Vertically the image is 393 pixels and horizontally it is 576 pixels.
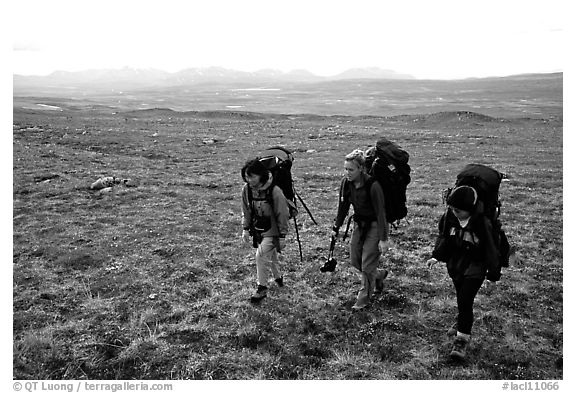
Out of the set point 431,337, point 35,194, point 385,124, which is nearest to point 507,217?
point 431,337

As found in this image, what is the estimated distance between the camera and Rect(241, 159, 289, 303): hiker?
294 inches

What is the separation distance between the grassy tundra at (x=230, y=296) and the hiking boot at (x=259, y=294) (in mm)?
151

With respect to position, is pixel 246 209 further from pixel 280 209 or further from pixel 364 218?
pixel 364 218

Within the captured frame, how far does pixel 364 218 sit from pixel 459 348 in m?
2.51

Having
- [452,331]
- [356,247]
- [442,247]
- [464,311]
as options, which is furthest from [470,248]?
[356,247]

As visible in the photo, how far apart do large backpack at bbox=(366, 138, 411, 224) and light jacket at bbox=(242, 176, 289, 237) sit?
1.69m

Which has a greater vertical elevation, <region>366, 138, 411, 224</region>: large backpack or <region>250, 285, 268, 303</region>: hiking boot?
<region>366, 138, 411, 224</region>: large backpack

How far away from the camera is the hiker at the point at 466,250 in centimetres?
579

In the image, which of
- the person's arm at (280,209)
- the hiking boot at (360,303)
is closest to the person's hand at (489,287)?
the hiking boot at (360,303)

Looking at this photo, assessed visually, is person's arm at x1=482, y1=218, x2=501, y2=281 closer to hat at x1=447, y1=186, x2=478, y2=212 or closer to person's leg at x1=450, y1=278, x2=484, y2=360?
person's leg at x1=450, y1=278, x2=484, y2=360

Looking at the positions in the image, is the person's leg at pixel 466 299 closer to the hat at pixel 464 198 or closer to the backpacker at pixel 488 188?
the backpacker at pixel 488 188

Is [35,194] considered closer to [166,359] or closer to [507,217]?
[166,359]

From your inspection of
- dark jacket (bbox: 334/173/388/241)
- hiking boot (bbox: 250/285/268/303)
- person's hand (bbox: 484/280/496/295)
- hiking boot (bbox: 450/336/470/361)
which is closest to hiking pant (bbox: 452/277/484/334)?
hiking boot (bbox: 450/336/470/361)

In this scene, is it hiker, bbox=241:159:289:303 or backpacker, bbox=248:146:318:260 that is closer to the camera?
hiker, bbox=241:159:289:303
